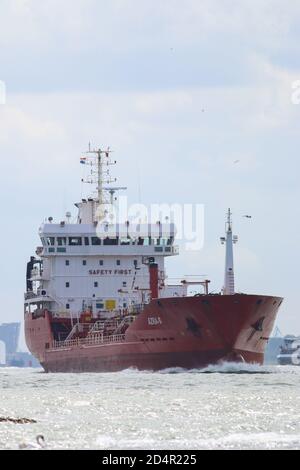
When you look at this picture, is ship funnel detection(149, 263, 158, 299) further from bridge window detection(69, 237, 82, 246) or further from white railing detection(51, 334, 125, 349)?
bridge window detection(69, 237, 82, 246)

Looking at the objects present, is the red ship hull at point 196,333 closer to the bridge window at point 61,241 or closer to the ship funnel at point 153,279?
the ship funnel at point 153,279

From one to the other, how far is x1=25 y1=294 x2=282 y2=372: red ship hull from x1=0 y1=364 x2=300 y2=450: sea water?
4.74 metres

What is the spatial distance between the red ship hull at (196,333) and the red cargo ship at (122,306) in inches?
1.8

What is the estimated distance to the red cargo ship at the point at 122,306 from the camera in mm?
69250

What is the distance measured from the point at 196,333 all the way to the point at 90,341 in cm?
1041

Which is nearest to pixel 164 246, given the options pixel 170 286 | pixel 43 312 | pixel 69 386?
pixel 170 286

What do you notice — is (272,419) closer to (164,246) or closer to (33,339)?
(164,246)

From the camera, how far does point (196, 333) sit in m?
69.6

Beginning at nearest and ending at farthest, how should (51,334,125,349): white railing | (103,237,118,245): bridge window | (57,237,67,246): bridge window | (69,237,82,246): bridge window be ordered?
(51,334,125,349): white railing → (103,237,118,245): bridge window → (69,237,82,246): bridge window → (57,237,67,246): bridge window

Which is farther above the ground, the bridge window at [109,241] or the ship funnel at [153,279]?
the bridge window at [109,241]

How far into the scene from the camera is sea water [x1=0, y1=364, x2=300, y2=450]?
34.5 m

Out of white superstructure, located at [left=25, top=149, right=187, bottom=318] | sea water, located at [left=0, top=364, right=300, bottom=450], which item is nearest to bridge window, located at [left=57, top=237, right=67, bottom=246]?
white superstructure, located at [left=25, top=149, right=187, bottom=318]

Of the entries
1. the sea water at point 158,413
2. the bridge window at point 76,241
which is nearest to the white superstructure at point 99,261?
the bridge window at point 76,241

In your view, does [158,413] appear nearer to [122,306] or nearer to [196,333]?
[196,333]
